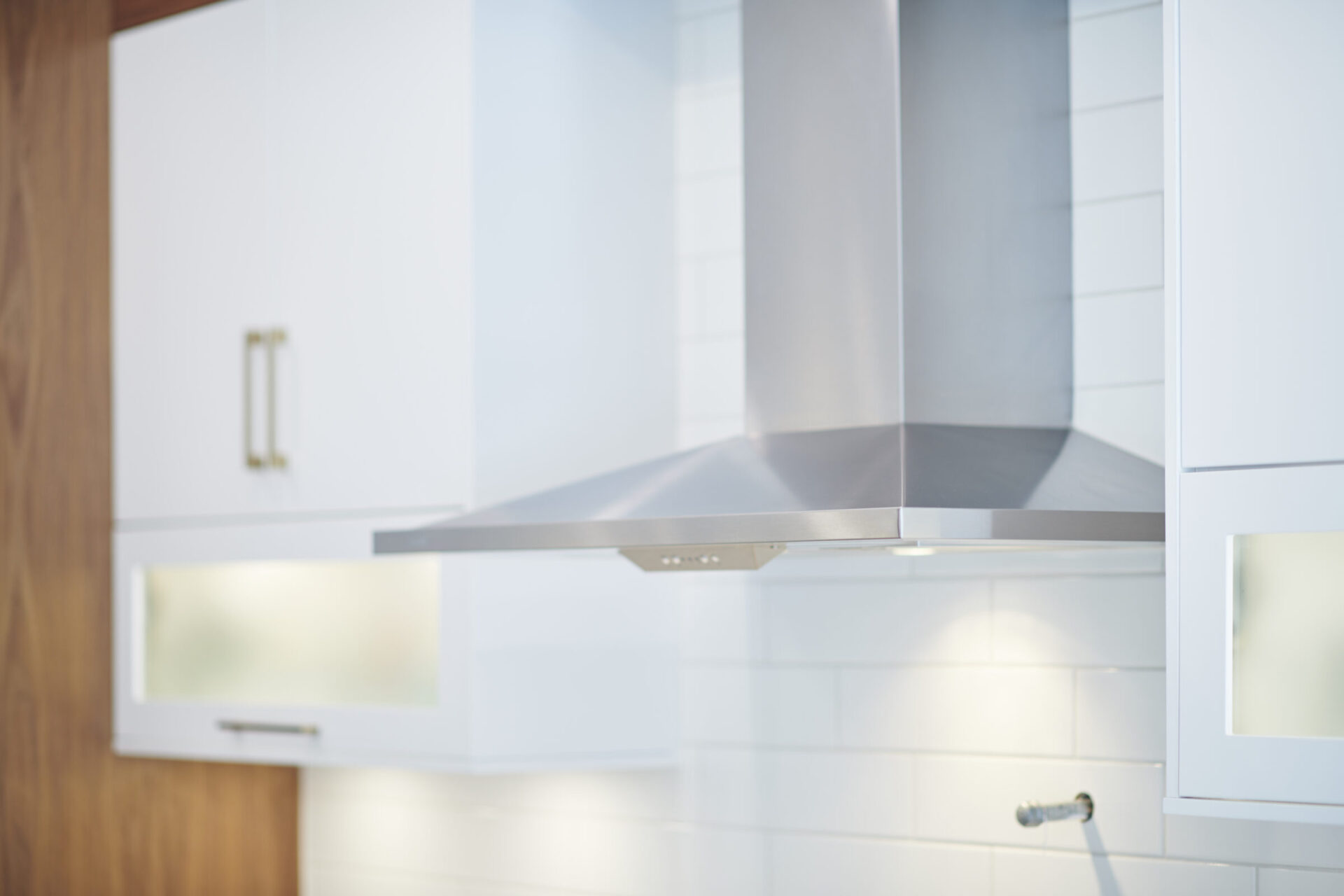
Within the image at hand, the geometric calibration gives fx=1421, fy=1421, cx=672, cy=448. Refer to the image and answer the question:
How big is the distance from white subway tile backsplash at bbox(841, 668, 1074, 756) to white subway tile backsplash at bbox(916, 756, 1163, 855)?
2cm

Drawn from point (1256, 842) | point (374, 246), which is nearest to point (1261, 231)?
point (1256, 842)

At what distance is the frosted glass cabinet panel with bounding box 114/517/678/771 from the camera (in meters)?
1.87

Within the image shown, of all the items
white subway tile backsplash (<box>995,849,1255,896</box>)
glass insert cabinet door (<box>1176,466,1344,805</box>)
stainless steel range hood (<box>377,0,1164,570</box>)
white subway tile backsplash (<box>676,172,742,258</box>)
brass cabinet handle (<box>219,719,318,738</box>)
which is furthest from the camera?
white subway tile backsplash (<box>676,172,742,258</box>)

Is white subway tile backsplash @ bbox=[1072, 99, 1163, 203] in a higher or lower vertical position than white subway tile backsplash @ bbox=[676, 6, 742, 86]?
lower

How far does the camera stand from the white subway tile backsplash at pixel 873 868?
1.83 meters

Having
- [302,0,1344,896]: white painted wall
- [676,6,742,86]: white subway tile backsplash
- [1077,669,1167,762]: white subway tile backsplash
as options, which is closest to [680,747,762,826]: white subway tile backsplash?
[302,0,1344,896]: white painted wall

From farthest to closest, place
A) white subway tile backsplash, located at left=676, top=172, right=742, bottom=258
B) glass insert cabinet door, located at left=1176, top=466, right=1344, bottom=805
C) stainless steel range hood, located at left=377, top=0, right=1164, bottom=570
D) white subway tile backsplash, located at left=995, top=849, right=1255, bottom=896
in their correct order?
white subway tile backsplash, located at left=676, top=172, right=742, bottom=258 → white subway tile backsplash, located at left=995, top=849, right=1255, bottom=896 → stainless steel range hood, located at left=377, top=0, right=1164, bottom=570 → glass insert cabinet door, located at left=1176, top=466, right=1344, bottom=805

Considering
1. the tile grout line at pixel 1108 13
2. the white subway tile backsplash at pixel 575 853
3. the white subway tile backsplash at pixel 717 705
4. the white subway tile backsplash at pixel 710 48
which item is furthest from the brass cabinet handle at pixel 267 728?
the tile grout line at pixel 1108 13

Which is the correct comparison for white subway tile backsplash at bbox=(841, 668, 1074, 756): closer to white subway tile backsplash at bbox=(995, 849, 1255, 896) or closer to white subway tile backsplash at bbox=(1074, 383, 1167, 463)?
white subway tile backsplash at bbox=(995, 849, 1255, 896)

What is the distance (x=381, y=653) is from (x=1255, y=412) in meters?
1.19

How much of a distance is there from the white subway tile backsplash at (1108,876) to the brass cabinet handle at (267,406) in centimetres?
112

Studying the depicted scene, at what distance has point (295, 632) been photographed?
81.2 inches

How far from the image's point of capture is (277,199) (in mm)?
2035

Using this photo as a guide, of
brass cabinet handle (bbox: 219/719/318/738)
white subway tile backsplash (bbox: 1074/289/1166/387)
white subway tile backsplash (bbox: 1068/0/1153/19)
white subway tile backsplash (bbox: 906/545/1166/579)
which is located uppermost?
white subway tile backsplash (bbox: 1068/0/1153/19)
